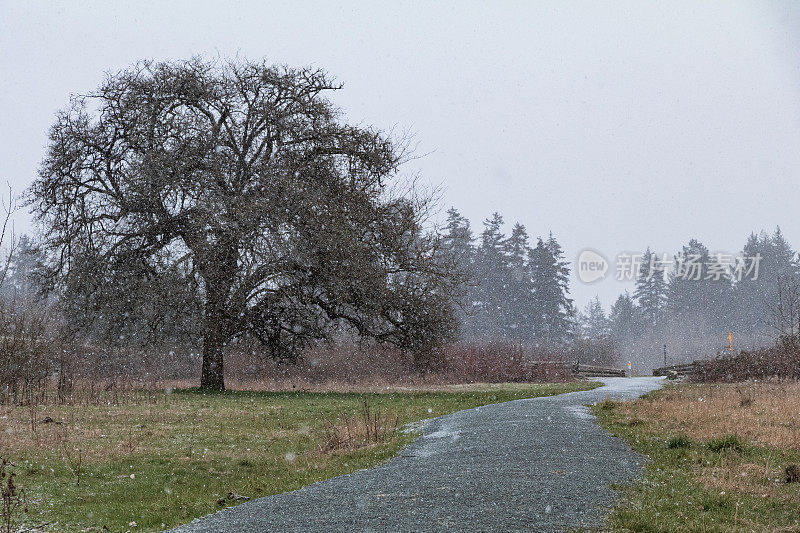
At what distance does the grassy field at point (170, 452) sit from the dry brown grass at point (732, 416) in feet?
18.4

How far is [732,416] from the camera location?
15.5 m

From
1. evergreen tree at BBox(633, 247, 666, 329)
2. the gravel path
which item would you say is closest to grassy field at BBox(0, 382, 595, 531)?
the gravel path

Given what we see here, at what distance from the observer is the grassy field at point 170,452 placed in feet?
30.5

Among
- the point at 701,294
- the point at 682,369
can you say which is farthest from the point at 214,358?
the point at 701,294

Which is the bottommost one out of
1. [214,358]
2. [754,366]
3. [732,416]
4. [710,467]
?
[710,467]

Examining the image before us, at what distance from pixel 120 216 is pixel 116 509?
59.0 ft

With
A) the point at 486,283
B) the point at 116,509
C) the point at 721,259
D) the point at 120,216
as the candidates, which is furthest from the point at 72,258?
the point at 721,259

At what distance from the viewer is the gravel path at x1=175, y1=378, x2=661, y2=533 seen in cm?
719

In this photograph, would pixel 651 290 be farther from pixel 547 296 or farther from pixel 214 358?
pixel 214 358

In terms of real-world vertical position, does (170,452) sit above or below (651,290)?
below

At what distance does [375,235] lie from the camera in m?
26.4

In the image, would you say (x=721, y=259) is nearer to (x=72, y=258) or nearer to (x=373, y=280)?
(x=373, y=280)

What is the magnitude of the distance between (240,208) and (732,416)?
16.5 metres

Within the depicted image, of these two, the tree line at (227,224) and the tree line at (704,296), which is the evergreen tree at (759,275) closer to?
the tree line at (704,296)
